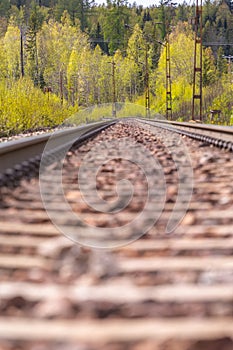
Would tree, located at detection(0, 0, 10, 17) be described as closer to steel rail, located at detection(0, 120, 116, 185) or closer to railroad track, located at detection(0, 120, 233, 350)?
steel rail, located at detection(0, 120, 116, 185)

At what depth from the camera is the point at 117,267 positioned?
204cm

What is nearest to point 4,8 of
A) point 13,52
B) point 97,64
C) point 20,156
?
point 13,52

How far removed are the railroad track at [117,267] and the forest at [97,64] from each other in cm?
992

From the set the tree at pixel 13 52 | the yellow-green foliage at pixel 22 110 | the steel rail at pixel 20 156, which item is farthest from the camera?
the tree at pixel 13 52

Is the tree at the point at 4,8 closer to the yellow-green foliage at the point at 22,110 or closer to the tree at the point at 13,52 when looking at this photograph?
the tree at the point at 13,52

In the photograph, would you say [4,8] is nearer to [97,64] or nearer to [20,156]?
[97,64]

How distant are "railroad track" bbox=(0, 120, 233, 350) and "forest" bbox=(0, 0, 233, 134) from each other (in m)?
9.92

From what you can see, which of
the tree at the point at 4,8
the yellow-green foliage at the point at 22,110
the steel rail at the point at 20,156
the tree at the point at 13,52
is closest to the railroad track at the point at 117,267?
Answer: the steel rail at the point at 20,156

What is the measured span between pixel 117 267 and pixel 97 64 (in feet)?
246

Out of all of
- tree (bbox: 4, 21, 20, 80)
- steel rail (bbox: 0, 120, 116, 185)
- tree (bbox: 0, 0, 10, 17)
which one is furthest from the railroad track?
tree (bbox: 0, 0, 10, 17)

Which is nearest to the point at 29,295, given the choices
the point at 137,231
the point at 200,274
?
the point at 200,274

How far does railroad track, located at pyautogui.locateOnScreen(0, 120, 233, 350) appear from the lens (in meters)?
1.43

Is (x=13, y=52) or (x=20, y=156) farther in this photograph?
(x=13, y=52)

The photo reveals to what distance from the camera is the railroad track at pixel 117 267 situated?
143 cm
